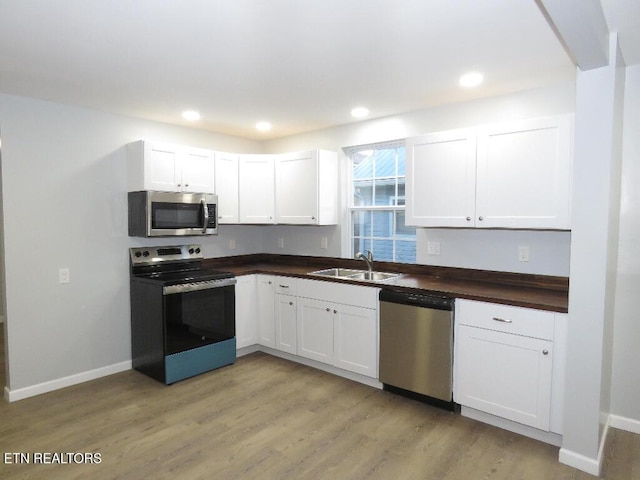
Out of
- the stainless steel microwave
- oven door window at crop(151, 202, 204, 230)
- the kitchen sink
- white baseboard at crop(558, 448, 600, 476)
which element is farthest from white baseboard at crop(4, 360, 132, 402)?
white baseboard at crop(558, 448, 600, 476)

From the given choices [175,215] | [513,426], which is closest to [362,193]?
[175,215]

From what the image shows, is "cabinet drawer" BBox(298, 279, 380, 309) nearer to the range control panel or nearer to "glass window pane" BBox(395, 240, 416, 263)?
"glass window pane" BBox(395, 240, 416, 263)

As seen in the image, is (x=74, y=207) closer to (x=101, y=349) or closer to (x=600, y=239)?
(x=101, y=349)

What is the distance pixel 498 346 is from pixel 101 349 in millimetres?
3304

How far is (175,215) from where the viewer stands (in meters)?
3.70

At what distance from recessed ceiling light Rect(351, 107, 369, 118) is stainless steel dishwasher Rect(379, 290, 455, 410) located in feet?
5.42

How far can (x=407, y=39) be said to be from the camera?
219cm

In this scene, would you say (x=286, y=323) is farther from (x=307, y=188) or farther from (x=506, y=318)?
(x=506, y=318)

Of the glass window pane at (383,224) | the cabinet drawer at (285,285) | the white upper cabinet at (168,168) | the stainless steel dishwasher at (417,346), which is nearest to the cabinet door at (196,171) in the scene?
the white upper cabinet at (168,168)

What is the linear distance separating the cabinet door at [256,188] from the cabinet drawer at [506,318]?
240cm

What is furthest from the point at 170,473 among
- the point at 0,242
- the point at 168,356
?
the point at 0,242

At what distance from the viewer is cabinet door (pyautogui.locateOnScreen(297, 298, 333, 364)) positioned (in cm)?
357

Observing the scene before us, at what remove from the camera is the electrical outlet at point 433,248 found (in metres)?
3.53

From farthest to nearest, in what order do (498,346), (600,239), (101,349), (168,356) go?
(101,349) < (168,356) < (498,346) < (600,239)
